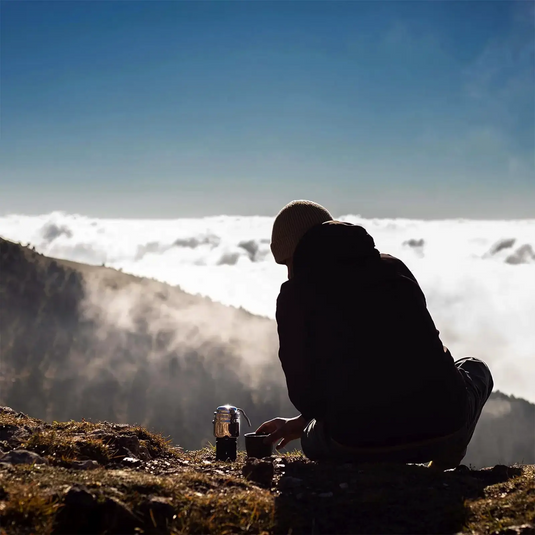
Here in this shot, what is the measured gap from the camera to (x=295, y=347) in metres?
5.42

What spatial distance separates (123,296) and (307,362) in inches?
5756

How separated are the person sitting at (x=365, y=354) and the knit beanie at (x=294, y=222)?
0.21 meters

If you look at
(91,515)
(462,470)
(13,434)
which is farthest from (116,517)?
(462,470)

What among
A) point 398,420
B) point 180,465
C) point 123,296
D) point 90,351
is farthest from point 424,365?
point 123,296

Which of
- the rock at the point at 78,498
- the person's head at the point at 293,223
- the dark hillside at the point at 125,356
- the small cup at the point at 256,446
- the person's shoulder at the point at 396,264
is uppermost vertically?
the dark hillside at the point at 125,356

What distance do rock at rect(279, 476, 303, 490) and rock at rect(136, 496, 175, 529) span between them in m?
1.44

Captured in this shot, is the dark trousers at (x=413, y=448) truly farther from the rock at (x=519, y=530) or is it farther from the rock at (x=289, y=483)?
the rock at (x=519, y=530)

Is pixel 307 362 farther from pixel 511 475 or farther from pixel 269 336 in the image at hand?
pixel 269 336

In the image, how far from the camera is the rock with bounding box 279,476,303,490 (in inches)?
206

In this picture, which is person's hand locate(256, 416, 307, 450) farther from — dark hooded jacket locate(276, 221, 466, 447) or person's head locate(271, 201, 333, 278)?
person's head locate(271, 201, 333, 278)

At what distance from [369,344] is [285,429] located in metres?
1.66

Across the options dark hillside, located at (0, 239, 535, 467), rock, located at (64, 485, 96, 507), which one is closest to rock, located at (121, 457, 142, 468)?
rock, located at (64, 485, 96, 507)

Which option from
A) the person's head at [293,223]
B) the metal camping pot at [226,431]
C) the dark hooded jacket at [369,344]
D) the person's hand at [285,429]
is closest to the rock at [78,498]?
the dark hooded jacket at [369,344]

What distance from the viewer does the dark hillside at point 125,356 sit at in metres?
106
